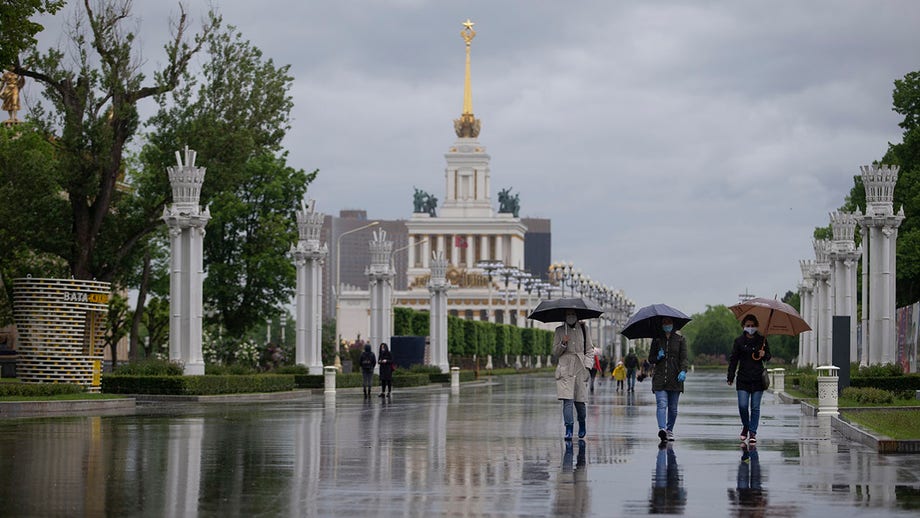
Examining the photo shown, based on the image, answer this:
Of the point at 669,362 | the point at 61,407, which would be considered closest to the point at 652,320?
the point at 669,362

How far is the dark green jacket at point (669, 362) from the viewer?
73.3 feet

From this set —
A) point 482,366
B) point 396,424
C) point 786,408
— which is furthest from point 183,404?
point 482,366

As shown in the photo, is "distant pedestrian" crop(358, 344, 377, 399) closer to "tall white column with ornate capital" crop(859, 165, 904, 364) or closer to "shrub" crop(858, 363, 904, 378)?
"shrub" crop(858, 363, 904, 378)

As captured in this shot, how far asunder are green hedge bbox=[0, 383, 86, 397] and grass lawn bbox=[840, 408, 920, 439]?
59.3 feet

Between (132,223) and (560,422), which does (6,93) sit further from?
(560,422)

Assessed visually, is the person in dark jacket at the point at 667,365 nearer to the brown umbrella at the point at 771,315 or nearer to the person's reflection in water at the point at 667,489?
the brown umbrella at the point at 771,315

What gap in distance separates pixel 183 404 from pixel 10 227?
1870cm

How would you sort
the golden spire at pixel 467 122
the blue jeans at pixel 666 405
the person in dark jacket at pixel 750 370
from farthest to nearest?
the golden spire at pixel 467 122, the blue jeans at pixel 666 405, the person in dark jacket at pixel 750 370

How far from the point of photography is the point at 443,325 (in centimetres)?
7788

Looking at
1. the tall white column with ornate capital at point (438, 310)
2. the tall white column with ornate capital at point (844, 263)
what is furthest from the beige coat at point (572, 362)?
the tall white column with ornate capital at point (438, 310)

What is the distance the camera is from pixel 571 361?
22266 millimetres

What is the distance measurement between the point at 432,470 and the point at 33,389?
63.7ft

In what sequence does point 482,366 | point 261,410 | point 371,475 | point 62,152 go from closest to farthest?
point 371,475 < point 261,410 < point 62,152 < point 482,366

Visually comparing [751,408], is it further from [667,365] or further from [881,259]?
[881,259]
